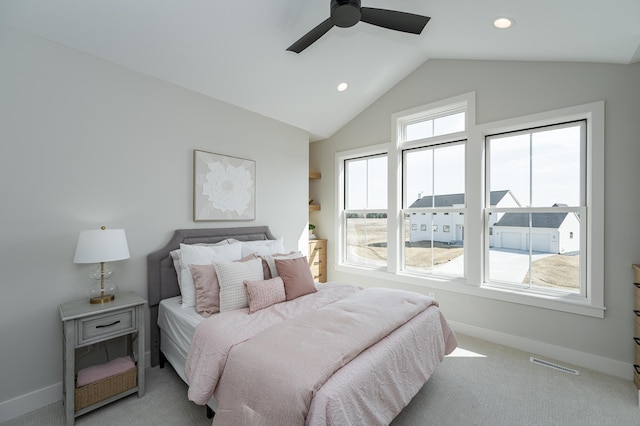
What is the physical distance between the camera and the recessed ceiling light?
2330 mm

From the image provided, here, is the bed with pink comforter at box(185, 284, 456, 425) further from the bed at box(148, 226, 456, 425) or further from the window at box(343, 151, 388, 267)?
the window at box(343, 151, 388, 267)

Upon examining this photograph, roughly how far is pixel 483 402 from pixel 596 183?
214cm

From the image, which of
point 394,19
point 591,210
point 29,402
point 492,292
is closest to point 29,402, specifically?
point 29,402

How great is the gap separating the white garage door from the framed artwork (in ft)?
9.56

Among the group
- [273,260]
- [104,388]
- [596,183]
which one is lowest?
[104,388]

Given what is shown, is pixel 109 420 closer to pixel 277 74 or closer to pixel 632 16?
pixel 277 74

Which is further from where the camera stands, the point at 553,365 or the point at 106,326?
the point at 553,365

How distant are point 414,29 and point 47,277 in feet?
10.6

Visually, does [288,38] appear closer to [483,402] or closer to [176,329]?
[176,329]

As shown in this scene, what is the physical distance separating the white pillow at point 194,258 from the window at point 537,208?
285 cm

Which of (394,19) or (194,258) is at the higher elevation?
(394,19)

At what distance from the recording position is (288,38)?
2.73m

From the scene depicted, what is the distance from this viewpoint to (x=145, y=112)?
267cm

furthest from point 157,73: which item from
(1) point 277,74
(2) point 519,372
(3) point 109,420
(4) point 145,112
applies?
(2) point 519,372
